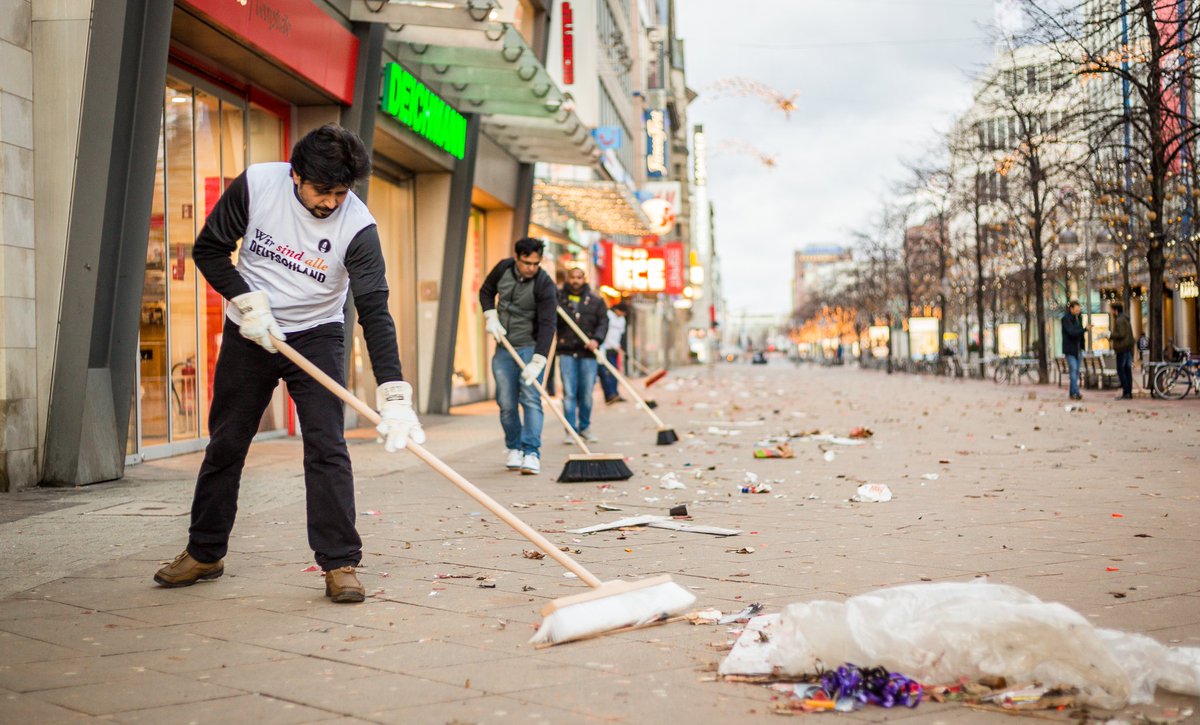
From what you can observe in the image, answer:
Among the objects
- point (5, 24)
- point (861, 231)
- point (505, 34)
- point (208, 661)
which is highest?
point (861, 231)

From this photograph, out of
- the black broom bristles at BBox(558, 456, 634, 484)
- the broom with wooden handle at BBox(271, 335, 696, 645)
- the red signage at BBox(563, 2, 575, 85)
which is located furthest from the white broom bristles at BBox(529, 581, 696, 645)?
the red signage at BBox(563, 2, 575, 85)

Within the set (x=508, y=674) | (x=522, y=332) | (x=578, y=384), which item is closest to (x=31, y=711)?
(x=508, y=674)

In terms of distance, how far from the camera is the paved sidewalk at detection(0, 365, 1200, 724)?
336cm

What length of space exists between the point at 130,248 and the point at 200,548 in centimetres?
448


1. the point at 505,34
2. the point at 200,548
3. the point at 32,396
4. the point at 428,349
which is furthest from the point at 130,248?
the point at 428,349

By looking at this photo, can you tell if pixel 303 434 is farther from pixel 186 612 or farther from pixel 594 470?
pixel 594 470

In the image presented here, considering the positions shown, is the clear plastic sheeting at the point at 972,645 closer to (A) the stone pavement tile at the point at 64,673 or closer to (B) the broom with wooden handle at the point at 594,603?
(B) the broom with wooden handle at the point at 594,603

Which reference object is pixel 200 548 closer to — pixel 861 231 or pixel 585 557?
pixel 585 557

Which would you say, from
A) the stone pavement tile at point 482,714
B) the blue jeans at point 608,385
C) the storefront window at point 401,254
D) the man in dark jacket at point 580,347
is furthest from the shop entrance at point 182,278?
the stone pavement tile at point 482,714

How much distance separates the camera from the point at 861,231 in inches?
2409

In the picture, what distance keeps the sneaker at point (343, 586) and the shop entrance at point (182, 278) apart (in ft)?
20.6

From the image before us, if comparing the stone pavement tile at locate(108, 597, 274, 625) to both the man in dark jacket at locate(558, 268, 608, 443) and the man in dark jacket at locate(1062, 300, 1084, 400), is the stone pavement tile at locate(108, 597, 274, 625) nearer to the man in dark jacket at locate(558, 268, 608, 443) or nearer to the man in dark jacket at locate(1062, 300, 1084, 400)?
the man in dark jacket at locate(558, 268, 608, 443)

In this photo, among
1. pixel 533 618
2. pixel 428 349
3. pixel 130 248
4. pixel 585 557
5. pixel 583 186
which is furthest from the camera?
pixel 583 186

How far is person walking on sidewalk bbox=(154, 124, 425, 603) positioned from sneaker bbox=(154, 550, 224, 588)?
17 centimetres
